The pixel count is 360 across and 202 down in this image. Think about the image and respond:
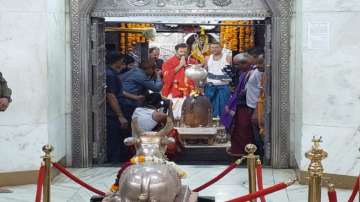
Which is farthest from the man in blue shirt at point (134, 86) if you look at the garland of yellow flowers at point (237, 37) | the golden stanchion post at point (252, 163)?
the golden stanchion post at point (252, 163)

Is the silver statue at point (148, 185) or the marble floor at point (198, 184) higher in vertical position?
the silver statue at point (148, 185)

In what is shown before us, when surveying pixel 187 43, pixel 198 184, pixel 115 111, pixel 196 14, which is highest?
pixel 196 14

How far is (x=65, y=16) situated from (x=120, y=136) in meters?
1.79

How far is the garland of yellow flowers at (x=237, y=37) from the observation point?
11.1 metres

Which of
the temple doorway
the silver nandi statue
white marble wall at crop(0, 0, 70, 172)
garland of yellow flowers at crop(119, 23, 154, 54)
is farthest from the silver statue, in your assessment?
garland of yellow flowers at crop(119, 23, 154, 54)

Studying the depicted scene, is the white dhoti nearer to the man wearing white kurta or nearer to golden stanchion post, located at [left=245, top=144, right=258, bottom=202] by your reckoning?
the man wearing white kurta

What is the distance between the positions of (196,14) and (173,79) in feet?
11.2

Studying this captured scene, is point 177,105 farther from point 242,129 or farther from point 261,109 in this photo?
point 261,109

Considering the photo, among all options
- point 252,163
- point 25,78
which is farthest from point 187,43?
point 252,163

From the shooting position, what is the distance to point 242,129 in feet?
29.6

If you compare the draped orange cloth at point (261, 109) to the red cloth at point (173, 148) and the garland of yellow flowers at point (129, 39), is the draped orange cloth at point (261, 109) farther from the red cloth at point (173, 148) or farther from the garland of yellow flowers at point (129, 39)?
the garland of yellow flowers at point (129, 39)

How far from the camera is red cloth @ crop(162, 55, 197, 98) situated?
11.6 meters

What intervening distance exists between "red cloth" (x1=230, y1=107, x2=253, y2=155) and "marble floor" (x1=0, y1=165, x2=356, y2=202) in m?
0.78

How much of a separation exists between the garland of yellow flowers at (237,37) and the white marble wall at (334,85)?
3.94 meters
